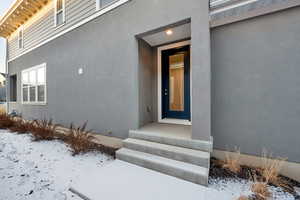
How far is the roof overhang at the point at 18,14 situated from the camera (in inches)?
252

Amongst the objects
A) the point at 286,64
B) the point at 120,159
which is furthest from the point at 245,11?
the point at 120,159

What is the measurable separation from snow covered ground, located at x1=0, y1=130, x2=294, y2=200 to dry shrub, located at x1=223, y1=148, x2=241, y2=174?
0.22m

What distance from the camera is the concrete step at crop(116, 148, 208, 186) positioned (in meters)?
2.12

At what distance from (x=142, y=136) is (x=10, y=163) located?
2.83 meters

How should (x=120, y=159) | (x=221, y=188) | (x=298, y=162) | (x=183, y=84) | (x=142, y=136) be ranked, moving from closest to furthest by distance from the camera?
1. (x=221, y=188)
2. (x=298, y=162)
3. (x=120, y=159)
4. (x=142, y=136)
5. (x=183, y=84)

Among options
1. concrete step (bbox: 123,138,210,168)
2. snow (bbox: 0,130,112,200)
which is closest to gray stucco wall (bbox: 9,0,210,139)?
concrete step (bbox: 123,138,210,168)

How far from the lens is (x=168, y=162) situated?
8.07ft

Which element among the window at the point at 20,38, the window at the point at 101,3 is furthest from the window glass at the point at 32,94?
the window at the point at 101,3

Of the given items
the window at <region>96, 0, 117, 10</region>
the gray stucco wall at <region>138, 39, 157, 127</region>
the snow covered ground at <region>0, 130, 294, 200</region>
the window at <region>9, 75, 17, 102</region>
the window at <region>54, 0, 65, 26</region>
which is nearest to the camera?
the snow covered ground at <region>0, 130, 294, 200</region>

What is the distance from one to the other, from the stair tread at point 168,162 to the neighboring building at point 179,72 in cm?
4

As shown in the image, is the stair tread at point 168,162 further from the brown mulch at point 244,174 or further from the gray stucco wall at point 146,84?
the gray stucco wall at point 146,84

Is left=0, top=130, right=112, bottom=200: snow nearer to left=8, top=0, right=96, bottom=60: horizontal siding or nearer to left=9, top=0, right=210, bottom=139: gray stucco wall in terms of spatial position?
left=9, top=0, right=210, bottom=139: gray stucco wall

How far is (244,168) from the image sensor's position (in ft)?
8.04

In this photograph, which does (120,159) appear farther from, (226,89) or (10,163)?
(226,89)
